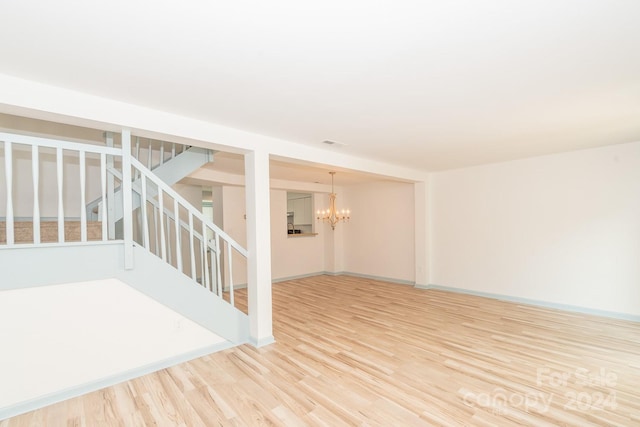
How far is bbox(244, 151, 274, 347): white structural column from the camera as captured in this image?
346 centimetres

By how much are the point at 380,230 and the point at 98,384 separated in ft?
19.9

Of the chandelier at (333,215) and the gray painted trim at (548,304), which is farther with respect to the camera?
the chandelier at (333,215)

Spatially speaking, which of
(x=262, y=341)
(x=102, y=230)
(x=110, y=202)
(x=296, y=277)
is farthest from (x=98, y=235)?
(x=296, y=277)

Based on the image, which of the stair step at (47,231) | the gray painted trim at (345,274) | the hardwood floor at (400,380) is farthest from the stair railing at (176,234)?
the gray painted trim at (345,274)

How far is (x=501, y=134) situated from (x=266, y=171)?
2925mm

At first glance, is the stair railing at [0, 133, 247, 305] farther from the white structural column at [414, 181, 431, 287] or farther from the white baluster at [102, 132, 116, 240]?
the white structural column at [414, 181, 431, 287]

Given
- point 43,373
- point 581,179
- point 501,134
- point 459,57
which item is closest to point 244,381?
point 43,373

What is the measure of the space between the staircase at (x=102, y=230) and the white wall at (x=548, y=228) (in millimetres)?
4530

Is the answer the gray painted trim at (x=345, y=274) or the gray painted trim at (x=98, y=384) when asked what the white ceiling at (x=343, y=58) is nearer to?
the gray painted trim at (x=98, y=384)

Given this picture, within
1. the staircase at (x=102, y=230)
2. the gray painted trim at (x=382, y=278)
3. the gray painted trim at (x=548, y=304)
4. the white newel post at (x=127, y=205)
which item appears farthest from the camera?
the gray painted trim at (x=382, y=278)

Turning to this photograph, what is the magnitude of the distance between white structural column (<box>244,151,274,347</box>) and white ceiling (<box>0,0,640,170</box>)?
560mm

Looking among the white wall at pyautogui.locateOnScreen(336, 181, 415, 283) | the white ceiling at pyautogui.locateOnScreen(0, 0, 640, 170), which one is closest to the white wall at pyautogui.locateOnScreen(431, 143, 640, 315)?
the white wall at pyautogui.locateOnScreen(336, 181, 415, 283)

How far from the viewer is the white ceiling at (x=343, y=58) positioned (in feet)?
4.85

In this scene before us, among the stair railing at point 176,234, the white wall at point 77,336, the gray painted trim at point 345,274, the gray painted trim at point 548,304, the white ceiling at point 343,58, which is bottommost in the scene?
the gray painted trim at point 345,274
